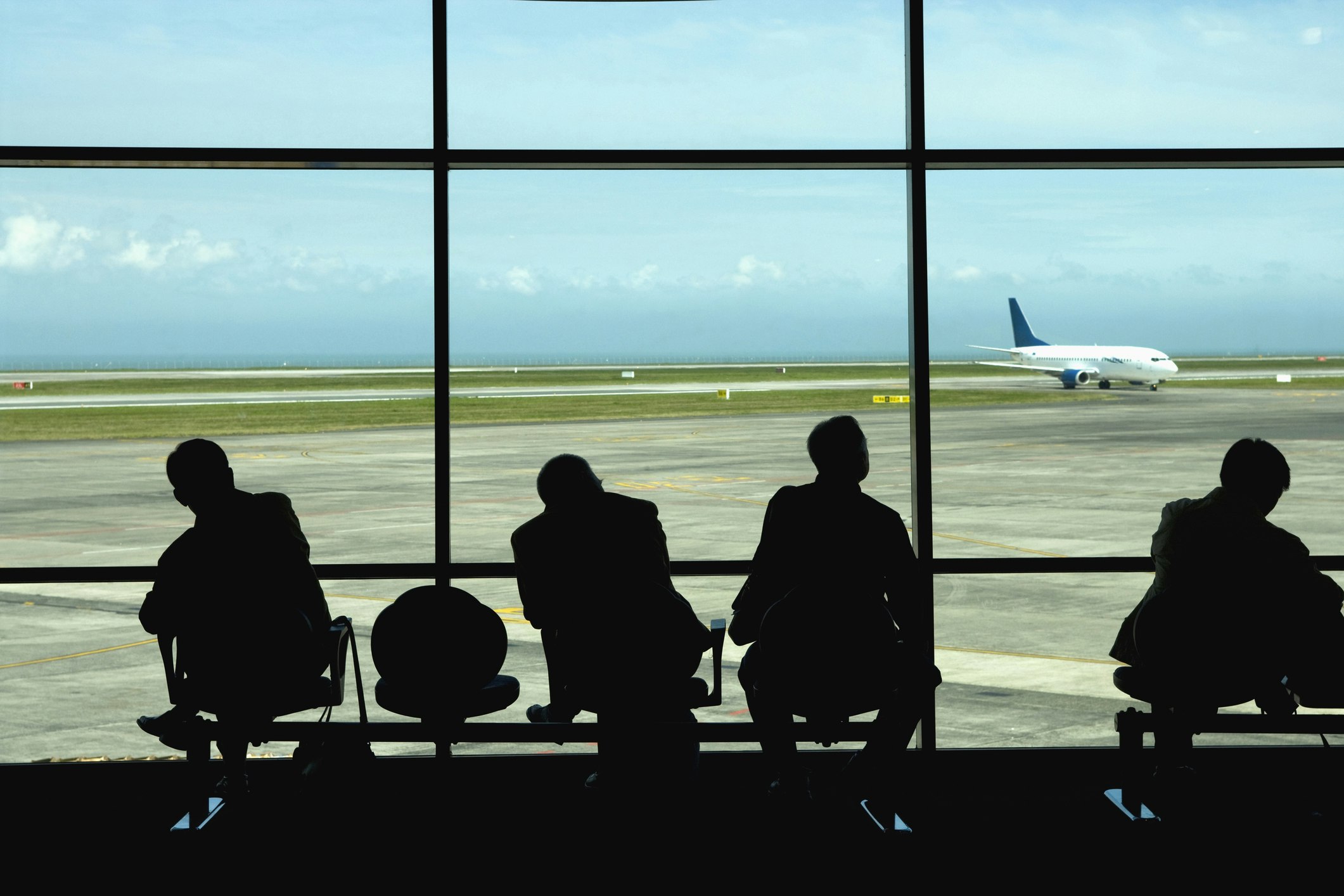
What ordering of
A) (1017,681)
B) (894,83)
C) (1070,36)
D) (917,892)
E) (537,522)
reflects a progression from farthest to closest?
(1017,681)
(1070,36)
(894,83)
(537,522)
(917,892)

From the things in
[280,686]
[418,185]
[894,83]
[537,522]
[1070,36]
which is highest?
[1070,36]

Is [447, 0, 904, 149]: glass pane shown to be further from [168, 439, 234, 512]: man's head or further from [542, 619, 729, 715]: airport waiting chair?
[542, 619, 729, 715]: airport waiting chair

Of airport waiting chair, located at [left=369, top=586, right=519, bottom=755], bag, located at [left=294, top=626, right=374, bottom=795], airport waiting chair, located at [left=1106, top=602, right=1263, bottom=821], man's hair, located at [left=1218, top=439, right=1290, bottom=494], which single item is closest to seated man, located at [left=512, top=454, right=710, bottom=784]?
airport waiting chair, located at [left=369, top=586, right=519, bottom=755]

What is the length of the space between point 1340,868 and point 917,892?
131 cm

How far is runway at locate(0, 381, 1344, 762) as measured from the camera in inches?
294

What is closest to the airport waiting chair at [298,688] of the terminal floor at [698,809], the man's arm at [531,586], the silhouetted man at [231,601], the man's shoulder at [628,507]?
the silhouetted man at [231,601]

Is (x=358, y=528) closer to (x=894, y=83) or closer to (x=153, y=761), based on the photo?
(x=153, y=761)

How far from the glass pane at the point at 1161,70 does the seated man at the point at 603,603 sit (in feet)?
6.17

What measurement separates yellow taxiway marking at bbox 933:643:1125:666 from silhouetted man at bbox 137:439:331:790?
629 centimetres

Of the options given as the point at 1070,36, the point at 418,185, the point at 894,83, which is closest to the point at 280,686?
the point at 418,185

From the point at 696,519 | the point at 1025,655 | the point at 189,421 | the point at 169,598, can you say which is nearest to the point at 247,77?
the point at 169,598

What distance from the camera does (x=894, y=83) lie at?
437cm

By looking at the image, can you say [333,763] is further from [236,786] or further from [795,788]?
[795,788]

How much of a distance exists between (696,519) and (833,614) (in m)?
15.4
